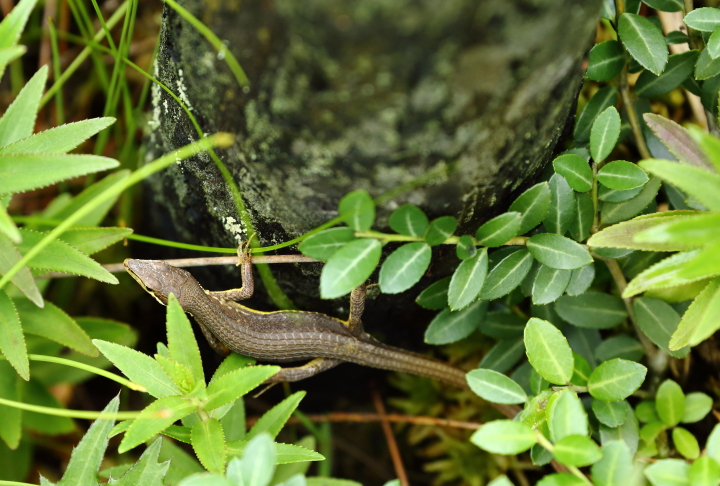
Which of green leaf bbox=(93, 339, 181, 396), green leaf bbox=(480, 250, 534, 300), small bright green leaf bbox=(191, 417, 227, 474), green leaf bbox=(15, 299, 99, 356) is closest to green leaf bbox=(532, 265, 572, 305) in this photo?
green leaf bbox=(480, 250, 534, 300)

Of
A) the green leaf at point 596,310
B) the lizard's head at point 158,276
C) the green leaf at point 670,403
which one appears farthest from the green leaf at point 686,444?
the lizard's head at point 158,276

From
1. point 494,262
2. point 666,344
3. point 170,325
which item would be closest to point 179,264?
point 170,325

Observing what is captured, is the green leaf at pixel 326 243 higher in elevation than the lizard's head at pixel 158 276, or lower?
higher

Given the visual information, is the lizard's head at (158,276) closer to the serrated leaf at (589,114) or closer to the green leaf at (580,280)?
the green leaf at (580,280)

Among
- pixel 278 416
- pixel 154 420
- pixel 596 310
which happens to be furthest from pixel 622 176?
pixel 154 420

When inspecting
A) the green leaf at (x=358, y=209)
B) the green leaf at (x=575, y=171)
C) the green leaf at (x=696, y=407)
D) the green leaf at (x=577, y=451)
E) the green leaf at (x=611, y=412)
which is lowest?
the green leaf at (x=696, y=407)

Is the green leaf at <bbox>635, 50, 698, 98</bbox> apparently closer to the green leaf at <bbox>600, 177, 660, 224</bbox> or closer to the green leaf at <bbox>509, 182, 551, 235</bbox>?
the green leaf at <bbox>600, 177, 660, 224</bbox>

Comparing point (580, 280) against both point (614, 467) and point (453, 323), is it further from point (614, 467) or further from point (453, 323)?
point (614, 467)
